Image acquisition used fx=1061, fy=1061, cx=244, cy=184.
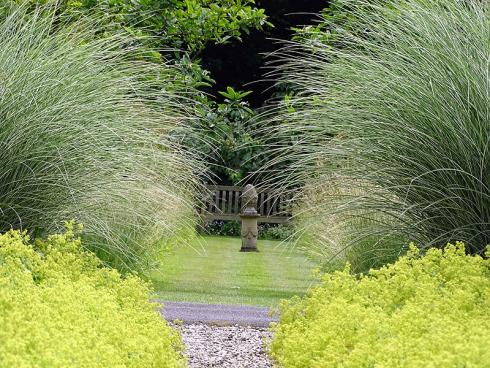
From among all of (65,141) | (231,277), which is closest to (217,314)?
(65,141)

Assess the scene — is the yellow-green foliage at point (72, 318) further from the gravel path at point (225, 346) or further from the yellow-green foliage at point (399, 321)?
the yellow-green foliage at point (399, 321)

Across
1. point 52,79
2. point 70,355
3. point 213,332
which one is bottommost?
point 213,332

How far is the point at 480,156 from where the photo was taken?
5262 millimetres

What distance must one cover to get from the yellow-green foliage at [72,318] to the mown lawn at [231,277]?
1782 mm

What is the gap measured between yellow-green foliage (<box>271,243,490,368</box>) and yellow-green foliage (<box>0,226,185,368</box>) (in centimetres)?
59

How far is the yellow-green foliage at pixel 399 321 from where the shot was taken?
10.7ft

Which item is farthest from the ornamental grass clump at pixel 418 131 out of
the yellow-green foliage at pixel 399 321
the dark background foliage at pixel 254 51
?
the dark background foliage at pixel 254 51

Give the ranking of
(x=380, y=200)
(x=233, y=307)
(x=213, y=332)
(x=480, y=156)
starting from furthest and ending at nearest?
(x=233, y=307) → (x=213, y=332) → (x=380, y=200) → (x=480, y=156)

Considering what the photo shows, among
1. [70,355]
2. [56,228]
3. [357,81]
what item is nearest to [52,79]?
[56,228]

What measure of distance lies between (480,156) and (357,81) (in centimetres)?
82

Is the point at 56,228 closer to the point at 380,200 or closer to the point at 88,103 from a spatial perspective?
the point at 88,103

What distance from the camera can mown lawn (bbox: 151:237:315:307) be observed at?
8.11 metres

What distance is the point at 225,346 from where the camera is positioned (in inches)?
227

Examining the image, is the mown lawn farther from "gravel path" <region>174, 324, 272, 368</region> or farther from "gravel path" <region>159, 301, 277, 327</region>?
"gravel path" <region>174, 324, 272, 368</region>
